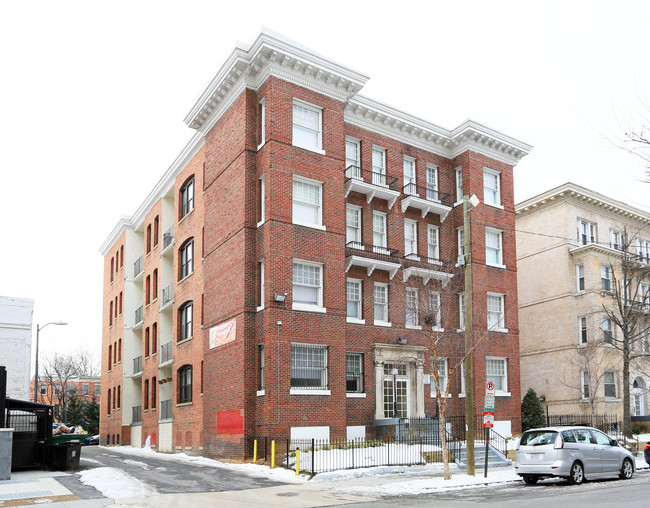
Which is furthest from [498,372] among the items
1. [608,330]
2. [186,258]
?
[186,258]

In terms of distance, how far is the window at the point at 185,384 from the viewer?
117 feet

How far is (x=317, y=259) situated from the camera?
A: 28156 millimetres

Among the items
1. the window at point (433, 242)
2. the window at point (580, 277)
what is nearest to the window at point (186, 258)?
the window at point (433, 242)

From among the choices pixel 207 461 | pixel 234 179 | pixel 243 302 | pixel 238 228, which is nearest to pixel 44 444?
pixel 207 461

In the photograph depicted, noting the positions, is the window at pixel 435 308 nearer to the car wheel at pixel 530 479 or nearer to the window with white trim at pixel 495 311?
the window with white trim at pixel 495 311

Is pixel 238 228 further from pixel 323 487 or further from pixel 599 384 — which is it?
pixel 599 384

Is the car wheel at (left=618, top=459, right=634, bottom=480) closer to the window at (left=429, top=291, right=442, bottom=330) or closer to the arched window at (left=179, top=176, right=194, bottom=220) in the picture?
the window at (left=429, top=291, right=442, bottom=330)

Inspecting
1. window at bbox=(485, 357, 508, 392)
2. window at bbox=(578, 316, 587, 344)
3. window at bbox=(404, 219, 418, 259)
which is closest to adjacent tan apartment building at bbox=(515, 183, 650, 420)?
window at bbox=(578, 316, 587, 344)

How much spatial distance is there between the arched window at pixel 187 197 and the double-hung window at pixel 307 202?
436 inches

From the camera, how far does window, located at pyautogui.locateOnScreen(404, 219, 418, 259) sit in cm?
3388

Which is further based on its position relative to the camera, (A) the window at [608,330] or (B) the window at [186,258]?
(A) the window at [608,330]

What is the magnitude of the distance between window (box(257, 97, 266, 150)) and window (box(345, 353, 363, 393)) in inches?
391

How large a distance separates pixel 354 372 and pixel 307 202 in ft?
25.6

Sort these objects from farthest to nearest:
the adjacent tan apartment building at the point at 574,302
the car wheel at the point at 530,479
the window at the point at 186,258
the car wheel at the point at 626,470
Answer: the adjacent tan apartment building at the point at 574,302 < the window at the point at 186,258 < the car wheel at the point at 626,470 < the car wheel at the point at 530,479
